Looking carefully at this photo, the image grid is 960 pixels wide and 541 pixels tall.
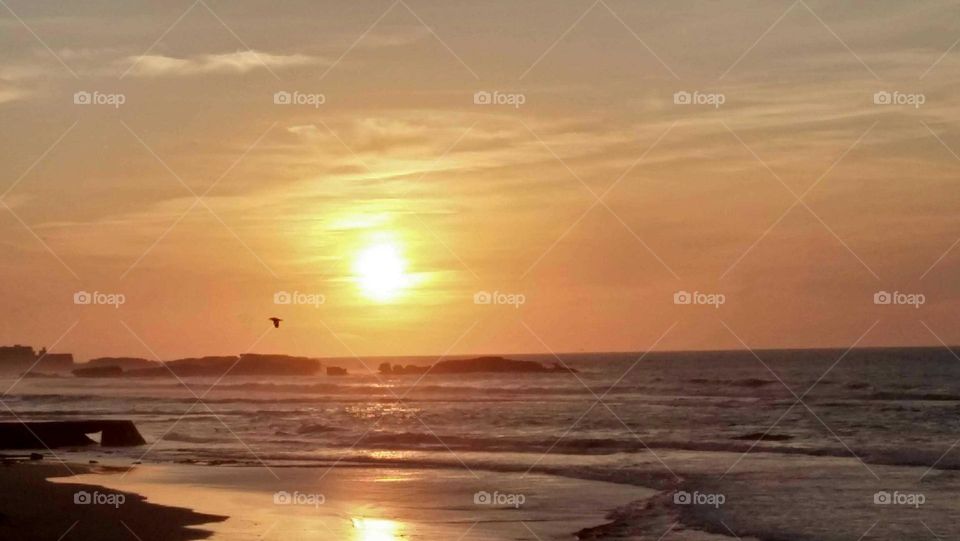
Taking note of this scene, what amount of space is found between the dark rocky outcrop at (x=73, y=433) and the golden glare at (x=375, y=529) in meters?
17.5

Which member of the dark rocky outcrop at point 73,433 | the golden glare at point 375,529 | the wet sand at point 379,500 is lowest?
the golden glare at point 375,529

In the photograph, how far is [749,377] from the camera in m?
82.4

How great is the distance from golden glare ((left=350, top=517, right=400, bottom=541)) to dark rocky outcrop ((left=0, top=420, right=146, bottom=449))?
17.5 meters

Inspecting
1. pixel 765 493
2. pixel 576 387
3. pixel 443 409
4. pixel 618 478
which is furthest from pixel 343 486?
pixel 576 387

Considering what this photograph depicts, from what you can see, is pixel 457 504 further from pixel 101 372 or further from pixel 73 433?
pixel 101 372

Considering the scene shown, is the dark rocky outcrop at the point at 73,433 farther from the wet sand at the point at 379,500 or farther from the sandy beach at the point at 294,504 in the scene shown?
the wet sand at the point at 379,500

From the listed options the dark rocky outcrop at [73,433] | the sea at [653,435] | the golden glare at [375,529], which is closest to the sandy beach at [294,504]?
the golden glare at [375,529]

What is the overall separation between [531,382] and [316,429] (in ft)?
137

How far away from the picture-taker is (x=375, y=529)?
18.6 metres

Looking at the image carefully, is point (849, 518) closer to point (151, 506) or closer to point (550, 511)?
point (550, 511)

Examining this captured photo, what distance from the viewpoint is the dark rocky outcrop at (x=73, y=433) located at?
3328cm

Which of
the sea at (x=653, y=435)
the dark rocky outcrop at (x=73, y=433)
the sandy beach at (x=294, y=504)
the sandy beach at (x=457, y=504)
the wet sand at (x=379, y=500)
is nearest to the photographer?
the sandy beach at (x=294, y=504)

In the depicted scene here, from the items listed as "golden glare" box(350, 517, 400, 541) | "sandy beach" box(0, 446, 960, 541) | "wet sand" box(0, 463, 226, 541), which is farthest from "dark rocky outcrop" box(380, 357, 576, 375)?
"golden glare" box(350, 517, 400, 541)

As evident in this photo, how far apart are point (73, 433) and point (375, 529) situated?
19.7 meters
